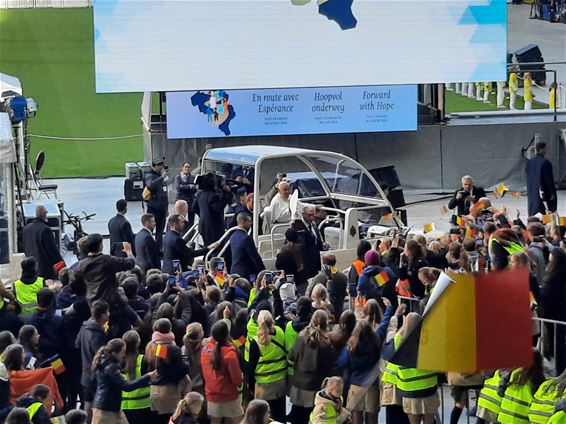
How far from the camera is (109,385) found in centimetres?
1159

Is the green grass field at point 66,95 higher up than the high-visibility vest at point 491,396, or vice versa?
the green grass field at point 66,95

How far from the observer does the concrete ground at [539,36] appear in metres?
42.6

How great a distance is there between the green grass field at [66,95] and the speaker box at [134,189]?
488cm

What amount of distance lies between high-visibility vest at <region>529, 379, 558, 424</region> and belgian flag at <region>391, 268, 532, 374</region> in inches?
90.3

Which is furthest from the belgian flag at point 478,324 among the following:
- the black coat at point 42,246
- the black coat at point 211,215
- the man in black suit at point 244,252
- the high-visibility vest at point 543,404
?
the black coat at point 211,215

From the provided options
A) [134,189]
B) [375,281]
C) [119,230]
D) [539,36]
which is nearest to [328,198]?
[119,230]

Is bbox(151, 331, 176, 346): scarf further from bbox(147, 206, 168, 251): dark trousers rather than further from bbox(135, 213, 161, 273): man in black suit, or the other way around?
bbox(147, 206, 168, 251): dark trousers

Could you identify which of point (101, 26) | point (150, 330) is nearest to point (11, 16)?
point (101, 26)

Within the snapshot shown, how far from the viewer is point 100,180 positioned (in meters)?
29.8

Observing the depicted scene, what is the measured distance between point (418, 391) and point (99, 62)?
1412cm

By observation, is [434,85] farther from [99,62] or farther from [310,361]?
[310,361]

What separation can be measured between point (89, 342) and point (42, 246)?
5335 mm

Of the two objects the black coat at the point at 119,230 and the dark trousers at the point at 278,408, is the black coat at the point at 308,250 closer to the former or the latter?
the black coat at the point at 119,230

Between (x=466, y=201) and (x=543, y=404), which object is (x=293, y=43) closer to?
(x=466, y=201)
